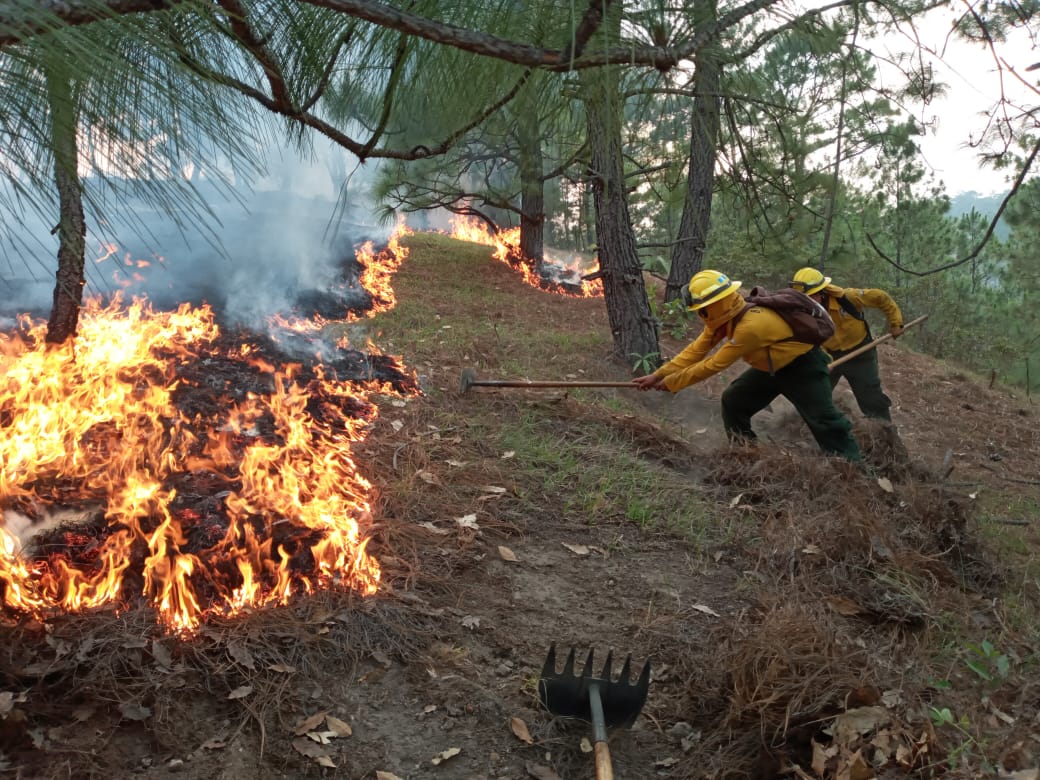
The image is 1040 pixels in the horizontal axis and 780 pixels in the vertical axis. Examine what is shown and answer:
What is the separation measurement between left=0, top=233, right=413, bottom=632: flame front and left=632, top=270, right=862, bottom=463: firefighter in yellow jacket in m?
2.53

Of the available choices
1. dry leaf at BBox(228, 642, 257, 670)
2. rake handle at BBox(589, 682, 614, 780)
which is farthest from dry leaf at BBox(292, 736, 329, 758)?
rake handle at BBox(589, 682, 614, 780)

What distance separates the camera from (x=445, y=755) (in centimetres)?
→ 262

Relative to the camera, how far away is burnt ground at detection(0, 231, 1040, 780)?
2443 millimetres

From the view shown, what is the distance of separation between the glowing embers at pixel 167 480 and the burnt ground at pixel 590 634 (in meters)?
0.18

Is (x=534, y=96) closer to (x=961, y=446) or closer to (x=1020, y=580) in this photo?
(x=1020, y=580)

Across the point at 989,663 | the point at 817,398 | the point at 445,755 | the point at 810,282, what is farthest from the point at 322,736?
the point at 810,282

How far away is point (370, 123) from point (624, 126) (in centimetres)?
96

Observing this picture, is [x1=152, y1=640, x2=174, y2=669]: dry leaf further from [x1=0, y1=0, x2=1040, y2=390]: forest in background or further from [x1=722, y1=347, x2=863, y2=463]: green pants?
[x1=722, y1=347, x2=863, y2=463]: green pants

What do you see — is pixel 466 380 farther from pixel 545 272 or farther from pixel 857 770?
pixel 545 272

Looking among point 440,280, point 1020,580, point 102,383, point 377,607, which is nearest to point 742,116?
point 377,607

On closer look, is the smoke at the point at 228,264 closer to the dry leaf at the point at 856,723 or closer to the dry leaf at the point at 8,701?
the dry leaf at the point at 8,701

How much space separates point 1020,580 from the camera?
423 centimetres

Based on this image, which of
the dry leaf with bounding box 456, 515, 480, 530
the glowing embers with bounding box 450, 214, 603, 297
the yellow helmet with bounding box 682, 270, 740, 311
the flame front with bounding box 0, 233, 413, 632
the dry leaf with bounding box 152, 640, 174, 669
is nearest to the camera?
the dry leaf with bounding box 152, 640, 174, 669

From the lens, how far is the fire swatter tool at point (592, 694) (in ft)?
8.68
